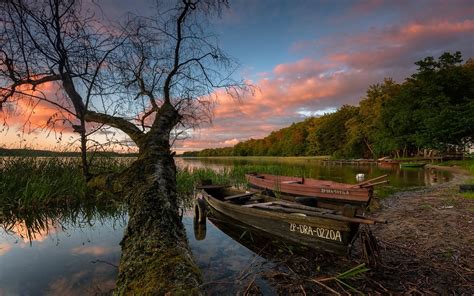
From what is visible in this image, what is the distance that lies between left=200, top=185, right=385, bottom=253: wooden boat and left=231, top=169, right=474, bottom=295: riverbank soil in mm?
367

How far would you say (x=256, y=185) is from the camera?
50.3 feet

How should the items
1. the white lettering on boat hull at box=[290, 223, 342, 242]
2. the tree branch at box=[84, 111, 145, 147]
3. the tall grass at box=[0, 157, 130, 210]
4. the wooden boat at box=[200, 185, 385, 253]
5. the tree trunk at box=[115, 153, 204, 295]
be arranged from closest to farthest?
1. the tree trunk at box=[115, 153, 204, 295]
2. the wooden boat at box=[200, 185, 385, 253]
3. the white lettering on boat hull at box=[290, 223, 342, 242]
4. the tree branch at box=[84, 111, 145, 147]
5. the tall grass at box=[0, 157, 130, 210]

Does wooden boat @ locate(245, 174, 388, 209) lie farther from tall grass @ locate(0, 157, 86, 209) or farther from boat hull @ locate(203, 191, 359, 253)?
tall grass @ locate(0, 157, 86, 209)

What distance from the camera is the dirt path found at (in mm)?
3846

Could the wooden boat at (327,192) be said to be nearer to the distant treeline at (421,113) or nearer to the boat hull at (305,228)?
the boat hull at (305,228)

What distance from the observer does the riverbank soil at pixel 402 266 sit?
151 inches

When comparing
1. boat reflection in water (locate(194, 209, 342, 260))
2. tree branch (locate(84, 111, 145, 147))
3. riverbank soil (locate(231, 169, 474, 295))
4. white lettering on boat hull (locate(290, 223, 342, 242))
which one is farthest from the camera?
boat reflection in water (locate(194, 209, 342, 260))

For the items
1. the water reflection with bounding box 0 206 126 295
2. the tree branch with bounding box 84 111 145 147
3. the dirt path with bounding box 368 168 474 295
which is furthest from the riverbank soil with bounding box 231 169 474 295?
the tree branch with bounding box 84 111 145 147

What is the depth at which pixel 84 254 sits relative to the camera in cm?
609

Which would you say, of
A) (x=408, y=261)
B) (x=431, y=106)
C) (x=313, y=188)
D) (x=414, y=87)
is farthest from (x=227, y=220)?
(x=414, y=87)

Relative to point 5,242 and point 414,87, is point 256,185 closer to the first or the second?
point 5,242

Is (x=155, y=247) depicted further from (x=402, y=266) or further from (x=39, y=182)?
(x=39, y=182)

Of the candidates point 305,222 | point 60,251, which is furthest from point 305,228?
point 60,251

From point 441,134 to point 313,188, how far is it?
30.0 meters
